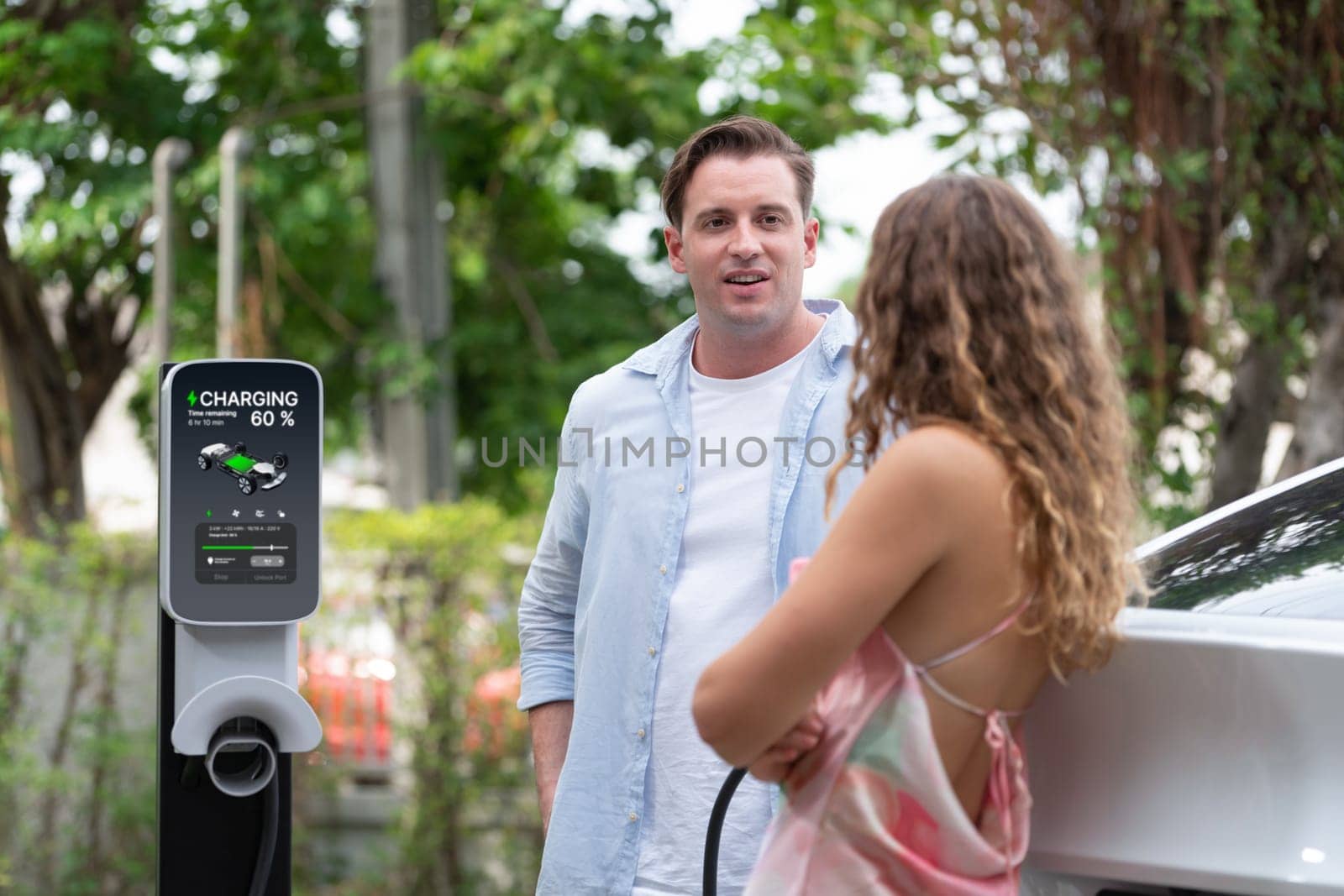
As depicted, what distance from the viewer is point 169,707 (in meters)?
2.87

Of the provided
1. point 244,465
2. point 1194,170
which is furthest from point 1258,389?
point 244,465

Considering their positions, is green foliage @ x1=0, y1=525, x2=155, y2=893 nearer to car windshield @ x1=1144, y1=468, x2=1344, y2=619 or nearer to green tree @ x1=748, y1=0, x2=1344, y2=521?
green tree @ x1=748, y1=0, x2=1344, y2=521

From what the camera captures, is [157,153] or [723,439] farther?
[157,153]

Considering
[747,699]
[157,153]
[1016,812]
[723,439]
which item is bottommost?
[1016,812]

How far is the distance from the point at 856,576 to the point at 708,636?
749 mm

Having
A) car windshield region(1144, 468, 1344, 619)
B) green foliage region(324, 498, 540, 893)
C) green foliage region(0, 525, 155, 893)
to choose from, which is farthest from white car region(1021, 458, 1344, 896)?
green foliage region(0, 525, 155, 893)

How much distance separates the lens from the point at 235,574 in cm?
280

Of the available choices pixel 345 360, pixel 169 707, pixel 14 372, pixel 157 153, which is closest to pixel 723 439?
pixel 169 707

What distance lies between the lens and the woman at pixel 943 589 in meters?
1.56

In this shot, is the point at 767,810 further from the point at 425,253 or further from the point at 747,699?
the point at 425,253

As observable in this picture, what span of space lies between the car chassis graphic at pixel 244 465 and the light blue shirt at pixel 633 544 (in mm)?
629

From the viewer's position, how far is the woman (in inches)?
61.4

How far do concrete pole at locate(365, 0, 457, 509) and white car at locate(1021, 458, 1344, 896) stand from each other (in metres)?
8.48

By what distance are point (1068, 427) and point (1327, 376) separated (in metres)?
3.64
